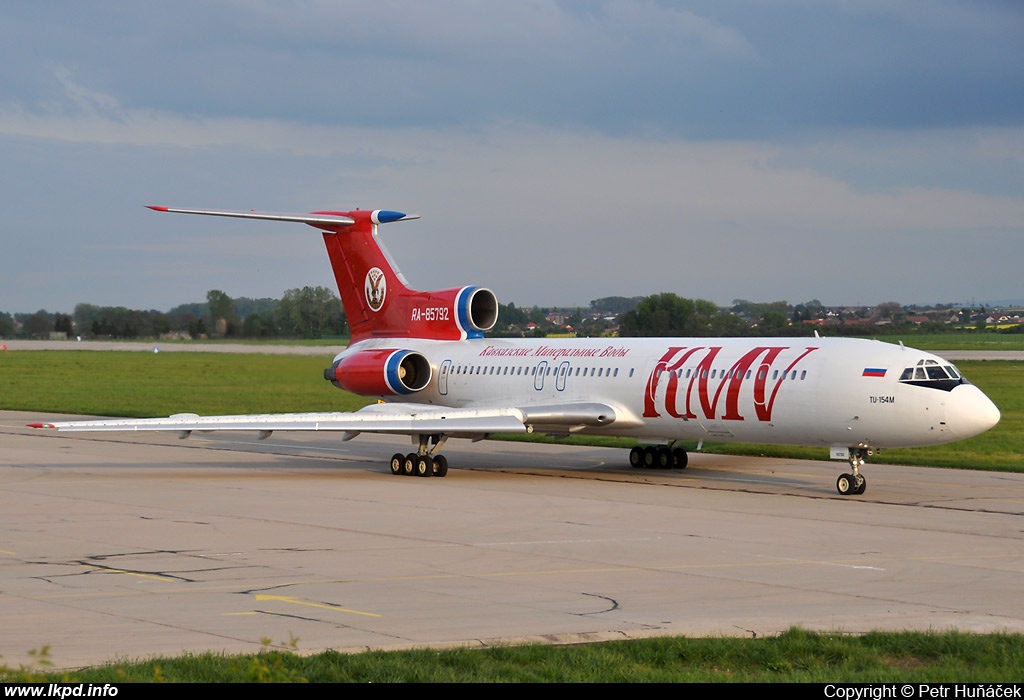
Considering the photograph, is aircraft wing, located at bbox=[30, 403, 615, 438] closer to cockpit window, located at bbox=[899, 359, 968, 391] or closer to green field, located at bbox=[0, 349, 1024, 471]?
cockpit window, located at bbox=[899, 359, 968, 391]

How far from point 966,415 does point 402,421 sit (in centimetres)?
1149

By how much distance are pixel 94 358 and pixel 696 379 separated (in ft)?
233

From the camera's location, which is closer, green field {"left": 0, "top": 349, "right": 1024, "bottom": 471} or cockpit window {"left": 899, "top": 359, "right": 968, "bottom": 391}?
cockpit window {"left": 899, "top": 359, "right": 968, "bottom": 391}

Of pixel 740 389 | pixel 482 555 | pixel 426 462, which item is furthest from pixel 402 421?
pixel 482 555

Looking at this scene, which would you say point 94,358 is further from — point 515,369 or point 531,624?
point 531,624

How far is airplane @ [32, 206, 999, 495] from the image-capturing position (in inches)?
910

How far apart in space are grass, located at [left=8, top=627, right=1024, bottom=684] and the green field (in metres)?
19.8

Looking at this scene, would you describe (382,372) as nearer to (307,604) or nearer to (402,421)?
(402,421)

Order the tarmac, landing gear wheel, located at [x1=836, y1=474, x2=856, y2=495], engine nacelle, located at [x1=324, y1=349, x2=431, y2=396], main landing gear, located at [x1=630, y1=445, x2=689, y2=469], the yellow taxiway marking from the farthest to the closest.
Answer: engine nacelle, located at [x1=324, y1=349, x2=431, y2=396] → main landing gear, located at [x1=630, y1=445, x2=689, y2=469] → landing gear wheel, located at [x1=836, y1=474, x2=856, y2=495] → the yellow taxiway marking → the tarmac

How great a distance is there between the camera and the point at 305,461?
31359mm

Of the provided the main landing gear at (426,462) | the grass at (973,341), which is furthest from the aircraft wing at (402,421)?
the grass at (973,341)

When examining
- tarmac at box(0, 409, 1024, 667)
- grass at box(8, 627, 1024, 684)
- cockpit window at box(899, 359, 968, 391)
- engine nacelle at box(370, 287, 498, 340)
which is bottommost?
tarmac at box(0, 409, 1024, 667)

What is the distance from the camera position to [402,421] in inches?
1038

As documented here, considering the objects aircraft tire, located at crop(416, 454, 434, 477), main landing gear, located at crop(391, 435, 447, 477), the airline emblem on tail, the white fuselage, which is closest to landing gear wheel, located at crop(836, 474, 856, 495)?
the white fuselage
